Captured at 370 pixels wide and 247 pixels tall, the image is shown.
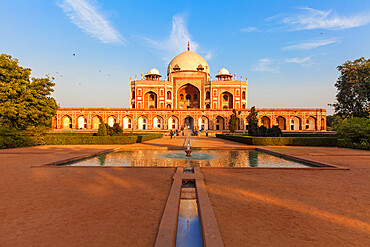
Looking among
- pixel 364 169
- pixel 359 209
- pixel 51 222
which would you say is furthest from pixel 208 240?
pixel 364 169

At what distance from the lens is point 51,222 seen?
2.76 meters

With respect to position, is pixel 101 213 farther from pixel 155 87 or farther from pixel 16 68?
pixel 155 87

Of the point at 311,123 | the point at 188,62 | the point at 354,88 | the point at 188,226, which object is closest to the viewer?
the point at 188,226

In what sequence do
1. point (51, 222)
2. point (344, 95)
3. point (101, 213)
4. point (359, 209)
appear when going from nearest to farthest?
point (51, 222) < point (101, 213) < point (359, 209) < point (344, 95)

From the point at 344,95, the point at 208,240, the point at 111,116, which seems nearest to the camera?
the point at 208,240

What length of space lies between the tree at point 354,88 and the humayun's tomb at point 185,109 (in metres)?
17.9

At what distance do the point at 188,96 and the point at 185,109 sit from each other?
11.5 meters

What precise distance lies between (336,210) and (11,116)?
18.0 meters

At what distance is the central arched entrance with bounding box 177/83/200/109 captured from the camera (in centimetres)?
4941

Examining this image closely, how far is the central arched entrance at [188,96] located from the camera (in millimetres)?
49406

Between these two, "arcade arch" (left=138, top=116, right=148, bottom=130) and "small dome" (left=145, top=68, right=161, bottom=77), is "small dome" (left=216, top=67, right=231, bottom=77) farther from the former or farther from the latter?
"arcade arch" (left=138, top=116, right=148, bottom=130)

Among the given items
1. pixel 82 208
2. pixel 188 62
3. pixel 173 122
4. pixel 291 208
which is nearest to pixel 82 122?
pixel 173 122

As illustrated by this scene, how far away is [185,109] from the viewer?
39719 millimetres

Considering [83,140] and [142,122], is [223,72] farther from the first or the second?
[83,140]
